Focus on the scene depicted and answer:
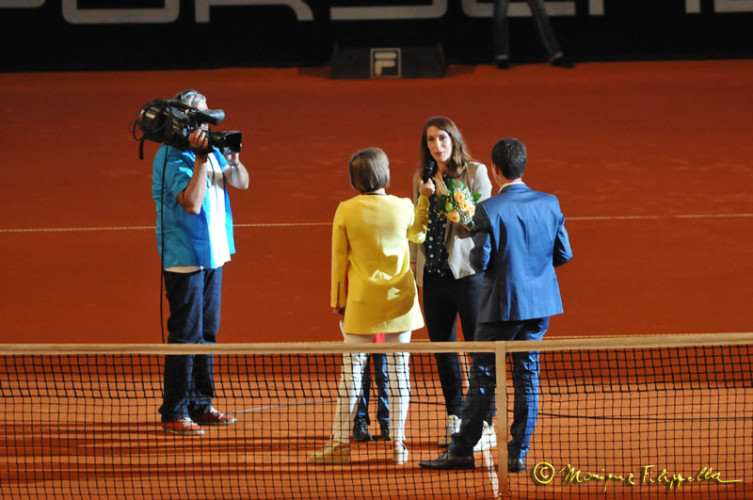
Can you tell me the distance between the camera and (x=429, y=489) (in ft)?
14.5

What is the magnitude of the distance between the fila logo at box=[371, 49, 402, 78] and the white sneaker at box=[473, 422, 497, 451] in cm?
700

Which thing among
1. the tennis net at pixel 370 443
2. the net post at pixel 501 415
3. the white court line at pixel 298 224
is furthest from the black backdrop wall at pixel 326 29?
the net post at pixel 501 415

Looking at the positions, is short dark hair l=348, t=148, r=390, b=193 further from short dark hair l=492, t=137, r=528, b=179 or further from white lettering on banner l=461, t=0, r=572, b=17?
white lettering on banner l=461, t=0, r=572, b=17

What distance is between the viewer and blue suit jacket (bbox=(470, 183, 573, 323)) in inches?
177

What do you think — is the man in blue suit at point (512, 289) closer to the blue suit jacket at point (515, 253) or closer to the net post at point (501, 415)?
A: the blue suit jacket at point (515, 253)

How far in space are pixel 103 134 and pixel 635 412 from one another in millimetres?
6537

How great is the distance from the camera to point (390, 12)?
1147 cm

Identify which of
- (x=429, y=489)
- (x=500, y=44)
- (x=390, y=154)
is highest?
(x=500, y=44)

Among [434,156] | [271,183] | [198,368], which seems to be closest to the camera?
[434,156]

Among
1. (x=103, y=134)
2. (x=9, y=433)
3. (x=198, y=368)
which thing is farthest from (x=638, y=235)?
(x=103, y=134)

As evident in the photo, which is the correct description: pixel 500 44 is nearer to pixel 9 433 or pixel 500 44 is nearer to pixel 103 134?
pixel 103 134

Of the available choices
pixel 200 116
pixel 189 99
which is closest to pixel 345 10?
pixel 189 99

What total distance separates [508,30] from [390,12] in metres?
1.41

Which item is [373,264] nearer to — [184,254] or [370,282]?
[370,282]
